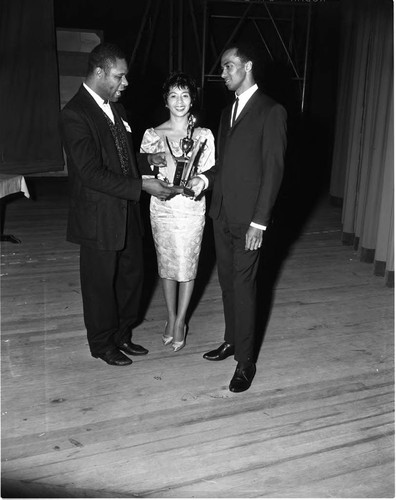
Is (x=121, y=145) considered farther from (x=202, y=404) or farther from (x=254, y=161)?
(x=202, y=404)

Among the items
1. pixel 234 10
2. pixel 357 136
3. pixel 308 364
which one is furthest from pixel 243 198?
pixel 234 10

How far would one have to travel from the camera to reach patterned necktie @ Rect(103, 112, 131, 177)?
2831 millimetres

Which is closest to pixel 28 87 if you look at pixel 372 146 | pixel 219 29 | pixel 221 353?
pixel 219 29

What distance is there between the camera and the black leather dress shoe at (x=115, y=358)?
10.0 ft

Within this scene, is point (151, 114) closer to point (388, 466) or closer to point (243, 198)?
point (243, 198)

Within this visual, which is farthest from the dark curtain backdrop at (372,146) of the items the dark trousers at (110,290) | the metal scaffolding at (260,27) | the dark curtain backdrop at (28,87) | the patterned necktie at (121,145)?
the dark curtain backdrop at (28,87)

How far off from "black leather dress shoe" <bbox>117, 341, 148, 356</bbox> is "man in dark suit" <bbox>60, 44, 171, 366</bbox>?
125 mm

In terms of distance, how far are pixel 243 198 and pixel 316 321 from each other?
142 cm

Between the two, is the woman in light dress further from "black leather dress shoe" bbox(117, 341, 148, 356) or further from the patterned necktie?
"black leather dress shoe" bbox(117, 341, 148, 356)

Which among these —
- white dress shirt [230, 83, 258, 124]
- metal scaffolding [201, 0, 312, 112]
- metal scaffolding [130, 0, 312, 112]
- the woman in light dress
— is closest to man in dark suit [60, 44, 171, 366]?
the woman in light dress

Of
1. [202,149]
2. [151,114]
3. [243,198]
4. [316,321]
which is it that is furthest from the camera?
[151,114]

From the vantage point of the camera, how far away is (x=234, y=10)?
9195 millimetres

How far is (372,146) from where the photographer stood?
16.4ft

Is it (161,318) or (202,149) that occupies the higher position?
(202,149)
